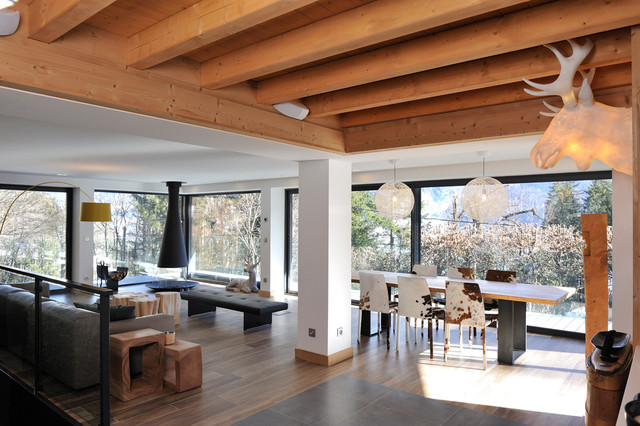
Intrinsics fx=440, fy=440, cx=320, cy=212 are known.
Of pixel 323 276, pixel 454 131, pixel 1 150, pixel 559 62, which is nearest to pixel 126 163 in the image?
pixel 1 150

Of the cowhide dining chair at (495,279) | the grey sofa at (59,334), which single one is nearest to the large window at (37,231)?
the grey sofa at (59,334)

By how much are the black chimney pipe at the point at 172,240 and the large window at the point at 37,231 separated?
2.19m

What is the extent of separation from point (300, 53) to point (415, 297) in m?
3.83

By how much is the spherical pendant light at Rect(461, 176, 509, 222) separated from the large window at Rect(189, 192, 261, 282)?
6.10 metres

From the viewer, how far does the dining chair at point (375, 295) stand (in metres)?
5.84

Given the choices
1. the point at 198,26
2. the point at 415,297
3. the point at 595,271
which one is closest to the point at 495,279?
the point at 415,297

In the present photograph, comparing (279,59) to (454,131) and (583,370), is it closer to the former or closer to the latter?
(454,131)

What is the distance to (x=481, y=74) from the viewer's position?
2967mm

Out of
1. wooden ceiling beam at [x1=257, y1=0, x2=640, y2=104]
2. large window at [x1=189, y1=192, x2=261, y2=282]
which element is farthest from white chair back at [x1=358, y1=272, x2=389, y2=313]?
large window at [x1=189, y1=192, x2=261, y2=282]

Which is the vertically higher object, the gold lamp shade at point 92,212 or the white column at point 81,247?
the gold lamp shade at point 92,212

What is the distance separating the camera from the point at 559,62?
2680 millimetres

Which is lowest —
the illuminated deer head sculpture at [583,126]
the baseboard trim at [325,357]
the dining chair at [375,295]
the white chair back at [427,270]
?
the baseboard trim at [325,357]

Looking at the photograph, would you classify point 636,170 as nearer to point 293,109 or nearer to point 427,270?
Result: point 293,109

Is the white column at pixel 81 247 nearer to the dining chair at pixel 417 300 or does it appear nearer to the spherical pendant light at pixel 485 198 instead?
the dining chair at pixel 417 300
